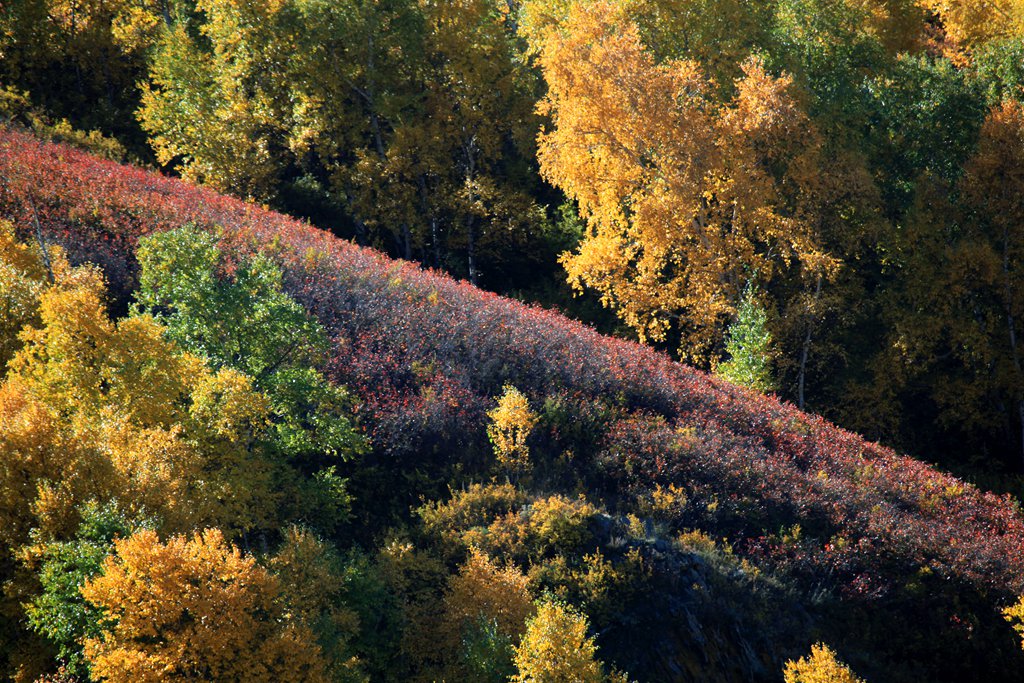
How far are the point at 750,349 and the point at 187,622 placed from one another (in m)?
19.5

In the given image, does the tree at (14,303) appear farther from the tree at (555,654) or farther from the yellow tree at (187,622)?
the tree at (555,654)

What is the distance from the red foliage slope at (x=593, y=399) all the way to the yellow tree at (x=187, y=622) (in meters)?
7.90

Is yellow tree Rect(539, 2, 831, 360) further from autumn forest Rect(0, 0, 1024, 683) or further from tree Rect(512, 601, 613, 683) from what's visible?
tree Rect(512, 601, 613, 683)

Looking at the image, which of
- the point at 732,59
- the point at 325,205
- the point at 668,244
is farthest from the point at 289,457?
the point at 732,59

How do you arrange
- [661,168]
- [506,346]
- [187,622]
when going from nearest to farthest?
1. [187,622]
2. [506,346]
3. [661,168]

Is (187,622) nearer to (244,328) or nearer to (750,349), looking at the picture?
(244,328)

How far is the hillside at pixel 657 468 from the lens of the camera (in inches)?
741

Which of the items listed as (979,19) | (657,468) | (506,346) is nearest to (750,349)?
(657,468)

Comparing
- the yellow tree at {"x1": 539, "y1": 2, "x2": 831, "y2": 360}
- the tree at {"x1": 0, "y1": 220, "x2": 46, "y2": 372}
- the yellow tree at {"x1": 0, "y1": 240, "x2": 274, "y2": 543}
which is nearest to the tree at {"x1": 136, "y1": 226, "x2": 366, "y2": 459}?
the yellow tree at {"x1": 0, "y1": 240, "x2": 274, "y2": 543}

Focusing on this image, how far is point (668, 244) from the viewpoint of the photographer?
29.4 m

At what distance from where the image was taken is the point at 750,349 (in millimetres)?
27688

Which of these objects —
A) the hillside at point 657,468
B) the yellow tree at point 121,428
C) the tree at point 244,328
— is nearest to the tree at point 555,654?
the hillside at point 657,468

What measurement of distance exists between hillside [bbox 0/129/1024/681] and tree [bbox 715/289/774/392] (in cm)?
97

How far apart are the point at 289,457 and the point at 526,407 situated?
5.77m
